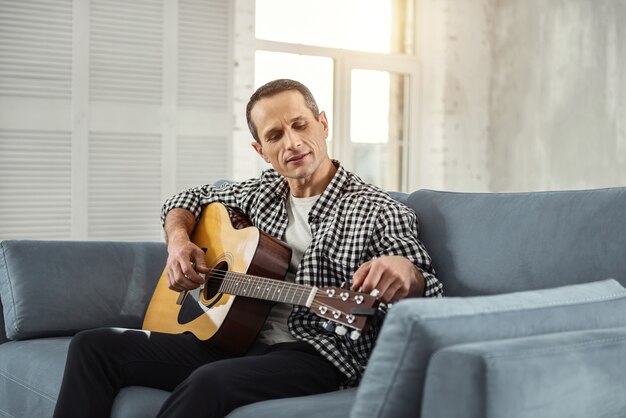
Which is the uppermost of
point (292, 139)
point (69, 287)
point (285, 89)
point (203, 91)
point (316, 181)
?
point (203, 91)

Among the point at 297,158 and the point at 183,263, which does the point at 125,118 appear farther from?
the point at 297,158

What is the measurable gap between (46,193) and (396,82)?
2.81 meters

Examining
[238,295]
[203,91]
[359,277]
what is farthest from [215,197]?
[203,91]

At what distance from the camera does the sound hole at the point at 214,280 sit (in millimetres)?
2004

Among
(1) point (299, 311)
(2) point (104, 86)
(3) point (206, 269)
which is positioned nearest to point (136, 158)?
(2) point (104, 86)

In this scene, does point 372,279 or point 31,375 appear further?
point 31,375

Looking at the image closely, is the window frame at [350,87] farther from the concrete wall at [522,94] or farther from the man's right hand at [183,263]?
the man's right hand at [183,263]

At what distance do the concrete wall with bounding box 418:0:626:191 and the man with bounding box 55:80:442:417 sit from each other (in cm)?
380

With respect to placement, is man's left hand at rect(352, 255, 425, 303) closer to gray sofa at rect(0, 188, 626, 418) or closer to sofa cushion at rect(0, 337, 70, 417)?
gray sofa at rect(0, 188, 626, 418)

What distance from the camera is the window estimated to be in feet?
18.1

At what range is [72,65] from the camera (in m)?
4.51

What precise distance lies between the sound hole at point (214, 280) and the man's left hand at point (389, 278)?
50 centimetres

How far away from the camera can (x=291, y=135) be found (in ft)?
6.69

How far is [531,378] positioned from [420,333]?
0.15m
